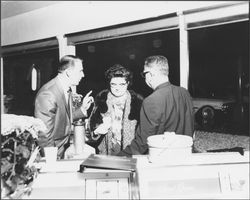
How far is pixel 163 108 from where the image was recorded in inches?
64.1

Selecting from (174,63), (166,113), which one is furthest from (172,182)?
(174,63)

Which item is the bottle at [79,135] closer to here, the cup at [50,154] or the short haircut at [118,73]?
the cup at [50,154]

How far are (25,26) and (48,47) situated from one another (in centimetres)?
18

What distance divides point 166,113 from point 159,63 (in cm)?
29

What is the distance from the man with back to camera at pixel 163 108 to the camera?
163 cm

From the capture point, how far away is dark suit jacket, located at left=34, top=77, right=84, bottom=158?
167cm

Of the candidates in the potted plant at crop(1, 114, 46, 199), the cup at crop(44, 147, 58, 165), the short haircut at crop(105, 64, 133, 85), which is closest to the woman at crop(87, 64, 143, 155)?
the short haircut at crop(105, 64, 133, 85)

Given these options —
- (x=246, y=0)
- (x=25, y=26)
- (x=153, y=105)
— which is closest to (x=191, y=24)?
(x=246, y=0)

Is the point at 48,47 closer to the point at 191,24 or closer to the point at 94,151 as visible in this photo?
the point at 94,151

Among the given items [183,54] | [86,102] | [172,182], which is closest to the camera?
[172,182]

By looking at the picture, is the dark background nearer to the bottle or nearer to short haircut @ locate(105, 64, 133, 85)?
short haircut @ locate(105, 64, 133, 85)

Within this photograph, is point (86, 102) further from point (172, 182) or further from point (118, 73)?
point (172, 182)

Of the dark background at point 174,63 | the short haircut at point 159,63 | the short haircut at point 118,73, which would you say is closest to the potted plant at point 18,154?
the dark background at point 174,63

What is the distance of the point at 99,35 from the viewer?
1.68 meters
